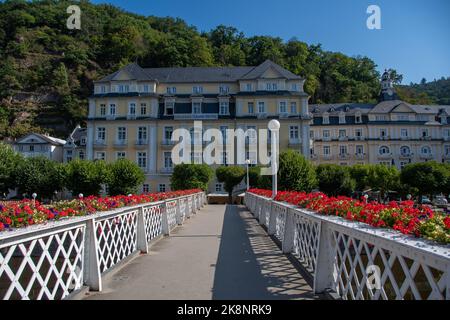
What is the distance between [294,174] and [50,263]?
25.6 m

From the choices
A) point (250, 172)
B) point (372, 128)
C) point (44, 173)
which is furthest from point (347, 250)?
point (372, 128)

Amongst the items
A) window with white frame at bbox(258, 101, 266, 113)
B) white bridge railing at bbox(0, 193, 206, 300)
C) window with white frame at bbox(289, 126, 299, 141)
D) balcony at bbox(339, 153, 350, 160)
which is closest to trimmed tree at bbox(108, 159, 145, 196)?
window with white frame at bbox(258, 101, 266, 113)

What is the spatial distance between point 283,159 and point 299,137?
17032 mm

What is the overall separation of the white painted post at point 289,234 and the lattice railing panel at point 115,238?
147 inches

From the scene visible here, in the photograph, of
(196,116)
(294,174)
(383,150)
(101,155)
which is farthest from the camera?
(383,150)

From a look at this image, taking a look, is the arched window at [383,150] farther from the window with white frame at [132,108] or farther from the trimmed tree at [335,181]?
the window with white frame at [132,108]

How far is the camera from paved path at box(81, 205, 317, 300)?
548 cm

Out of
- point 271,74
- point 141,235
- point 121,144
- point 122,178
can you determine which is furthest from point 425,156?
point 141,235

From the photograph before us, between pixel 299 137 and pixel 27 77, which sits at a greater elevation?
pixel 27 77

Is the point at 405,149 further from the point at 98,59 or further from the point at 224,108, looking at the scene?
the point at 98,59

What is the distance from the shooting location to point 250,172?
41.7m

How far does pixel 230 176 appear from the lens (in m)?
42.5

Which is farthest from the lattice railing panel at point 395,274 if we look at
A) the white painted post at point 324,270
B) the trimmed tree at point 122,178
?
the trimmed tree at point 122,178
